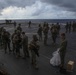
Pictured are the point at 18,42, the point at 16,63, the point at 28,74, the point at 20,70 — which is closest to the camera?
the point at 28,74

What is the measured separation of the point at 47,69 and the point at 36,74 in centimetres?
113

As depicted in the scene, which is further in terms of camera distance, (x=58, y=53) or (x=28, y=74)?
(x=58, y=53)

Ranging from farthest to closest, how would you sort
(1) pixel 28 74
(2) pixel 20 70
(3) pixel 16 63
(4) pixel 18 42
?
(4) pixel 18 42 < (3) pixel 16 63 < (2) pixel 20 70 < (1) pixel 28 74

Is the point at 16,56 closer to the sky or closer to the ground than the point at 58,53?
closer to the ground

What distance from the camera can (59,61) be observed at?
1155 cm

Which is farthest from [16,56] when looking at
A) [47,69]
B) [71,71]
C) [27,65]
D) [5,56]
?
[71,71]

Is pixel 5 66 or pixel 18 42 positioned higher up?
pixel 18 42

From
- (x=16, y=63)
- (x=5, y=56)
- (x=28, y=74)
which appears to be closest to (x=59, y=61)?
(x=28, y=74)

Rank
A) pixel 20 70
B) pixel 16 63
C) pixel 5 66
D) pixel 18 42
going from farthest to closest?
pixel 18 42
pixel 16 63
pixel 5 66
pixel 20 70

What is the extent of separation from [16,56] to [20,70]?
11.2ft

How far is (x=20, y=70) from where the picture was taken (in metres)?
11.2

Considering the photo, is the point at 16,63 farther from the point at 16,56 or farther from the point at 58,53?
the point at 58,53

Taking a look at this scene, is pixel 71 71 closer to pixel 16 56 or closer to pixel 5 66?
pixel 5 66

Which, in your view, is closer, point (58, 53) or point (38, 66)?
point (58, 53)
